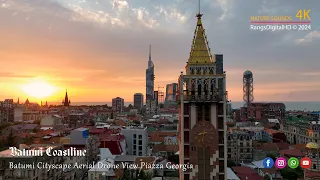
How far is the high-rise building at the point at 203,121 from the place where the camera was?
22984 millimetres

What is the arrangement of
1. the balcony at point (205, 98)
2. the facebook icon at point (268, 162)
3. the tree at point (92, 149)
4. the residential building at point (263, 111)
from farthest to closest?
the residential building at point (263, 111) < the tree at point (92, 149) < the facebook icon at point (268, 162) < the balcony at point (205, 98)

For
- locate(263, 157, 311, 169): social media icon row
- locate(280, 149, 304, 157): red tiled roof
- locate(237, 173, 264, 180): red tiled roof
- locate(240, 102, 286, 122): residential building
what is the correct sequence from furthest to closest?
locate(240, 102, 286, 122): residential building < locate(280, 149, 304, 157): red tiled roof < locate(237, 173, 264, 180): red tiled roof < locate(263, 157, 311, 169): social media icon row

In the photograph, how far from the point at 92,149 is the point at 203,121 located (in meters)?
42.0

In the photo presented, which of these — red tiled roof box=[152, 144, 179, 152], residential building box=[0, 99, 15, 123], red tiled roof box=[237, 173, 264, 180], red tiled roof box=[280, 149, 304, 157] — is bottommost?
red tiled roof box=[152, 144, 179, 152]

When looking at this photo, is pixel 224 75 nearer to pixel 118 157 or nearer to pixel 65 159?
pixel 65 159

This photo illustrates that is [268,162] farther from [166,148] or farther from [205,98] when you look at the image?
[205,98]

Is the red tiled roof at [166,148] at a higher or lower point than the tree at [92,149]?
lower

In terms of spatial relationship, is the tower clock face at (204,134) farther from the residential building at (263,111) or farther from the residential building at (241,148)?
the residential building at (263,111)

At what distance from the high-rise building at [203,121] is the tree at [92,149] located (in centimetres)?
3791

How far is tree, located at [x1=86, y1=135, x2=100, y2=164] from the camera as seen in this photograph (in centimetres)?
5725

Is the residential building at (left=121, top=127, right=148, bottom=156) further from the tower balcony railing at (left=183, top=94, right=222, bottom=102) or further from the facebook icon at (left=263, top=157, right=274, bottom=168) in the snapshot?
the tower balcony railing at (left=183, top=94, right=222, bottom=102)

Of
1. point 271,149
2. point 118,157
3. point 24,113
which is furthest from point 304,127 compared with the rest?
point 24,113

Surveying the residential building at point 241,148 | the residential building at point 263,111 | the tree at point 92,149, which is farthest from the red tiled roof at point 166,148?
the residential building at point 263,111

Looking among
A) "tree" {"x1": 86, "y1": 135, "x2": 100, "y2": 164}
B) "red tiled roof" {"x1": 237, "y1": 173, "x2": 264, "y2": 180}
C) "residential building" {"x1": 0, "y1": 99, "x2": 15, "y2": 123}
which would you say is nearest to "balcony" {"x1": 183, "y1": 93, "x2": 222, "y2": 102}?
"red tiled roof" {"x1": 237, "y1": 173, "x2": 264, "y2": 180}
